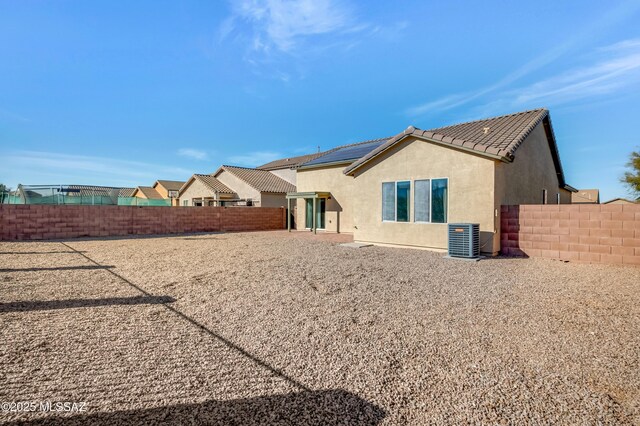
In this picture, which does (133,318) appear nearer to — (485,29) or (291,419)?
(291,419)

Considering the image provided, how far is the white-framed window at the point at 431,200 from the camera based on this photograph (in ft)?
35.2

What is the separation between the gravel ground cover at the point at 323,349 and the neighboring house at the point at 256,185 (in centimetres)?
1854

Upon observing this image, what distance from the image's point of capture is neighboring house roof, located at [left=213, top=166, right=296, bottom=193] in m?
26.1

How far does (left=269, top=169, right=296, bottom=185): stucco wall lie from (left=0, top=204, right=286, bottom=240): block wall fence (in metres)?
5.71

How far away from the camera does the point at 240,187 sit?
27.3 meters

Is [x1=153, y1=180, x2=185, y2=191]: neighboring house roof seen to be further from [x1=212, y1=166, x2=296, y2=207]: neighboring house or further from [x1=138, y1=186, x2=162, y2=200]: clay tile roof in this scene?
[x1=212, y1=166, x2=296, y2=207]: neighboring house

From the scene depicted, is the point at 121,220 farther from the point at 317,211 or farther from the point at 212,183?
the point at 212,183

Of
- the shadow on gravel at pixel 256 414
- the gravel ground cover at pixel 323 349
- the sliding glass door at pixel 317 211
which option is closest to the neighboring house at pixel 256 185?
the sliding glass door at pixel 317 211

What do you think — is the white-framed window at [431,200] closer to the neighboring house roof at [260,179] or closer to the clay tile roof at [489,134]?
the clay tile roof at [489,134]

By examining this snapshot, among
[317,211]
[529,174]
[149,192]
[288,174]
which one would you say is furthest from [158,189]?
[529,174]

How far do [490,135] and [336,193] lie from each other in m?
9.81

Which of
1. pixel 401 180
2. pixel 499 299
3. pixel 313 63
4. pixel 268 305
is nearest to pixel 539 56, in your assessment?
pixel 401 180

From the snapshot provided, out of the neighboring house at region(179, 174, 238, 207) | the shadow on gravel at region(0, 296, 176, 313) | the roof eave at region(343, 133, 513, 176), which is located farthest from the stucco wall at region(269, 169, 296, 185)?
the shadow on gravel at region(0, 296, 176, 313)

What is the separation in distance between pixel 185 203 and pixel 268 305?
29829 millimetres
